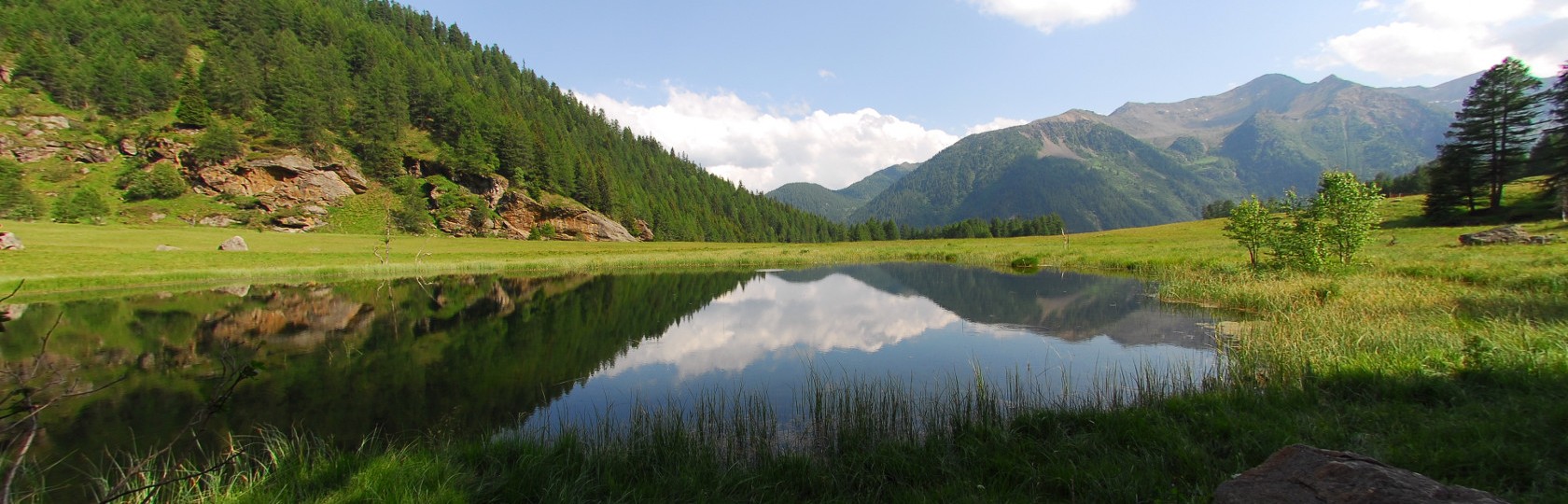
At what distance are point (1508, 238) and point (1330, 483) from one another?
41.0m

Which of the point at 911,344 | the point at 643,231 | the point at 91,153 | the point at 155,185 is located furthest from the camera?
the point at 643,231

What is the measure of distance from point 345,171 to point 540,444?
4067 inches

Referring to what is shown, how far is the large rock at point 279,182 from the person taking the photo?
76.2 metres

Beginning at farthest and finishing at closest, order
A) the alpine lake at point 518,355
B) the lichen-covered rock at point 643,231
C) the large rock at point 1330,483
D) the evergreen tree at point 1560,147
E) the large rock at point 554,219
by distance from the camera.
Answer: the lichen-covered rock at point 643,231, the large rock at point 554,219, the evergreen tree at point 1560,147, the alpine lake at point 518,355, the large rock at point 1330,483

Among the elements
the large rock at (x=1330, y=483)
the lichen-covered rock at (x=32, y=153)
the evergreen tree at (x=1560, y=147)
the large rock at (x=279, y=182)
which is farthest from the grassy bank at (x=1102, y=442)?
the lichen-covered rock at (x=32, y=153)

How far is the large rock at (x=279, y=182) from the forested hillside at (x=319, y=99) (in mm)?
2849

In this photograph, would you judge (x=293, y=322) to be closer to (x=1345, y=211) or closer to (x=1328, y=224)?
(x=1345, y=211)

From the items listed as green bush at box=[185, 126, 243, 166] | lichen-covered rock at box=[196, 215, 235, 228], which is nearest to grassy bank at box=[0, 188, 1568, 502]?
lichen-covered rock at box=[196, 215, 235, 228]

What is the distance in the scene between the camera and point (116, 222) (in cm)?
6219

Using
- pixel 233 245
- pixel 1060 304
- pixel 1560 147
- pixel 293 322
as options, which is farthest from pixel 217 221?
pixel 1560 147

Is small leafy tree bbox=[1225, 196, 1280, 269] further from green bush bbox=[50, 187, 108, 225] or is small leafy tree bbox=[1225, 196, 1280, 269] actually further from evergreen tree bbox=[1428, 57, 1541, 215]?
green bush bbox=[50, 187, 108, 225]

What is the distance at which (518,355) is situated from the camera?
53.0 feet

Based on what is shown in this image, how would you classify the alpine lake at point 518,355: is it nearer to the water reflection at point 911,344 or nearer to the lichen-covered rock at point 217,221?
the water reflection at point 911,344

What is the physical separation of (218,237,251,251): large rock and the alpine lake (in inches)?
883
